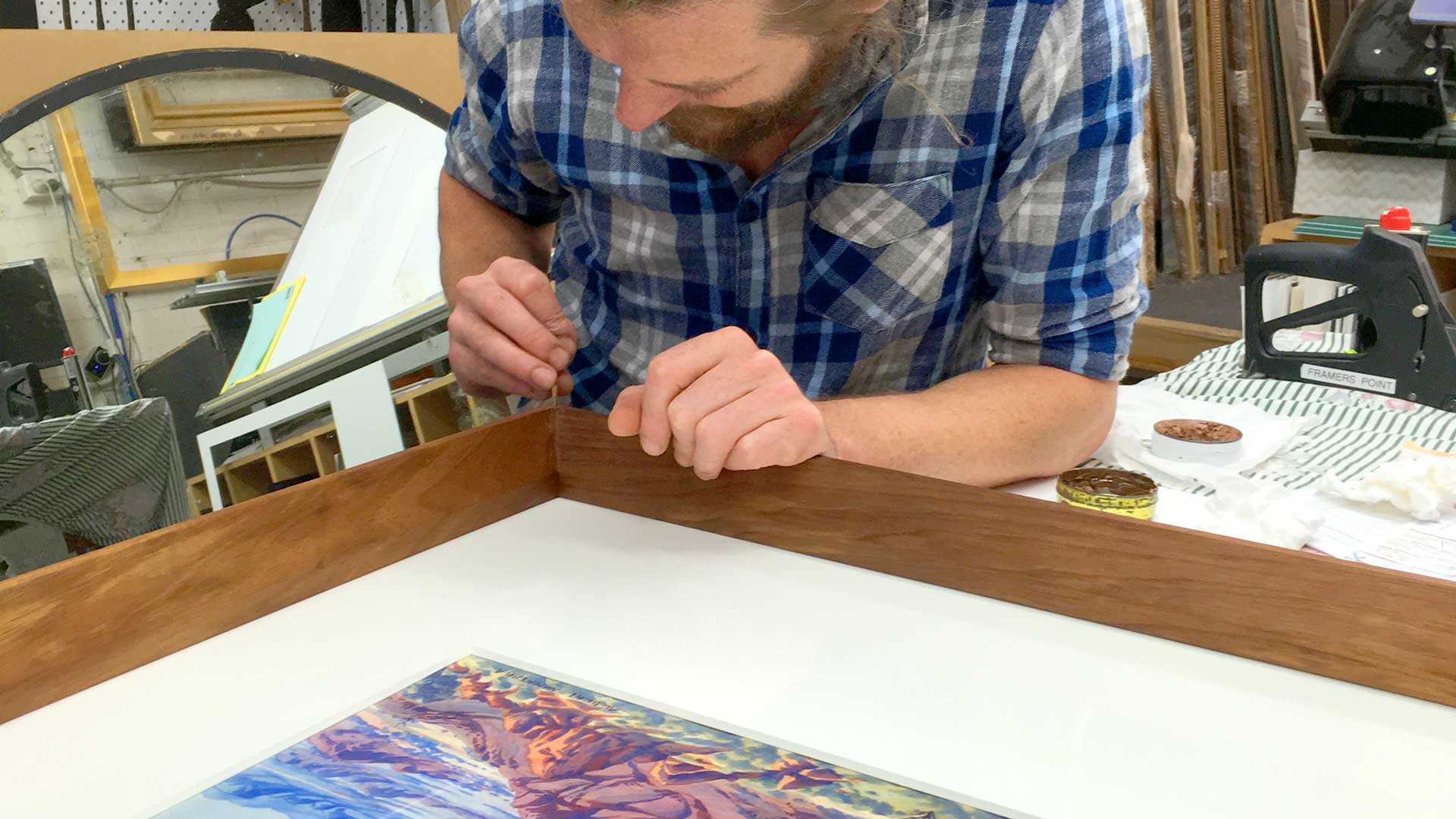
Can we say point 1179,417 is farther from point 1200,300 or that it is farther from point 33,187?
point 1200,300

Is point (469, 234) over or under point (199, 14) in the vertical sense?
under

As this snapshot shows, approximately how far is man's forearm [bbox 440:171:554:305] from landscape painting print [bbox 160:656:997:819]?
77cm

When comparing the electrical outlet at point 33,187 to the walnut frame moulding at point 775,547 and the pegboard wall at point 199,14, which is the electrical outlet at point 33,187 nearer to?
the pegboard wall at point 199,14

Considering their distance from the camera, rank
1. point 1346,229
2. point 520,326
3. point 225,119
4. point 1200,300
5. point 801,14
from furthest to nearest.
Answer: point 1200,300, point 1346,229, point 225,119, point 520,326, point 801,14

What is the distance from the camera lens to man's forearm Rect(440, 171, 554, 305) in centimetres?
123

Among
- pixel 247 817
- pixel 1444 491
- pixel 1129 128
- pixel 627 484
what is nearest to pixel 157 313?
pixel 627 484

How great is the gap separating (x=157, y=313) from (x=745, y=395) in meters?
0.80

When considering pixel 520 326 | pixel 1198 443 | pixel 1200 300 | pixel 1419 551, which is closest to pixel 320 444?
pixel 520 326

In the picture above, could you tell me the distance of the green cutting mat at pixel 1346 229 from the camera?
1771 mm

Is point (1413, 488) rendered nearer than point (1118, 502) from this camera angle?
No

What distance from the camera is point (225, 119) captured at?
135 cm

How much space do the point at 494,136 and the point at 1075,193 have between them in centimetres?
60

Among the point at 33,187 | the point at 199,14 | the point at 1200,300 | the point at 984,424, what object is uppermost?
the point at 199,14

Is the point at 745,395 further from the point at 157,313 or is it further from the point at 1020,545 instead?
the point at 157,313
